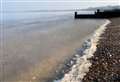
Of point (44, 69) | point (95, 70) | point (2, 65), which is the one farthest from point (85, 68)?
point (2, 65)

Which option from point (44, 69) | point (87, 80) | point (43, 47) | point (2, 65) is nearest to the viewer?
point (87, 80)

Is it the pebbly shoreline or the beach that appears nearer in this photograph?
the pebbly shoreline

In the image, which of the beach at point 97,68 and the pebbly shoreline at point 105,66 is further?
the beach at point 97,68

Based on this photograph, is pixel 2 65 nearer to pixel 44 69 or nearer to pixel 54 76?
pixel 44 69

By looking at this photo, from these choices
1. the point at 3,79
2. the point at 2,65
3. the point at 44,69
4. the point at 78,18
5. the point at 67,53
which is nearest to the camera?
the point at 3,79

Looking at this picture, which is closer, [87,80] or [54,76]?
[87,80]

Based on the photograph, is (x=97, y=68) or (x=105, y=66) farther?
(x=105, y=66)

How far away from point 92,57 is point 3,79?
540 centimetres

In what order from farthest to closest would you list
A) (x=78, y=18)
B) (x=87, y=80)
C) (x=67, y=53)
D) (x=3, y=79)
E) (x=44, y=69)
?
(x=78, y=18) < (x=67, y=53) < (x=44, y=69) < (x=3, y=79) < (x=87, y=80)

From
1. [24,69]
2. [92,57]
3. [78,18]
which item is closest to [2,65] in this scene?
[24,69]

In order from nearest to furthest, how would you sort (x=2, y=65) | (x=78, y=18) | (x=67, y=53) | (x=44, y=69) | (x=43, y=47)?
(x=44, y=69)
(x=2, y=65)
(x=67, y=53)
(x=43, y=47)
(x=78, y=18)

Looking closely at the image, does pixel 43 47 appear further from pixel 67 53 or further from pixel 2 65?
pixel 2 65

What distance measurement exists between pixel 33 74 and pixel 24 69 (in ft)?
5.06

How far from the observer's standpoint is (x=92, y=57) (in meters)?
16.6
